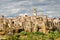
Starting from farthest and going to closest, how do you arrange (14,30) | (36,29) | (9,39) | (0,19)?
(0,19)
(36,29)
(14,30)
(9,39)

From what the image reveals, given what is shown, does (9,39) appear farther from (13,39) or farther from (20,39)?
(20,39)

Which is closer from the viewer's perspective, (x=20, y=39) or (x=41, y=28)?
(x=20, y=39)

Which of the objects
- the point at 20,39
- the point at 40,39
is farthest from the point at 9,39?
the point at 40,39

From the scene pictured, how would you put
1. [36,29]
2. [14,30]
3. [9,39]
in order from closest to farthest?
[9,39], [14,30], [36,29]

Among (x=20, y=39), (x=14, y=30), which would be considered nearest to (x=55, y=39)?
(x=20, y=39)

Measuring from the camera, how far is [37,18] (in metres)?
94.9

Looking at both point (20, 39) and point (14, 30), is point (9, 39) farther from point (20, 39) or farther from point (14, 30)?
point (14, 30)

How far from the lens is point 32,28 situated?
76125 millimetres

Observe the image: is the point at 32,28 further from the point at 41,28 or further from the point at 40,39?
the point at 40,39

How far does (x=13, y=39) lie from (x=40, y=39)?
6.67 metres

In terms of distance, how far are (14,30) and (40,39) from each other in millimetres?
17822

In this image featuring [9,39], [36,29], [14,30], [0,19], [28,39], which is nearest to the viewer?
[9,39]

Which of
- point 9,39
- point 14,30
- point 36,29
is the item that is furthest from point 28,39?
point 36,29

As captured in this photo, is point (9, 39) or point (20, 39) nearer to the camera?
point (9, 39)
